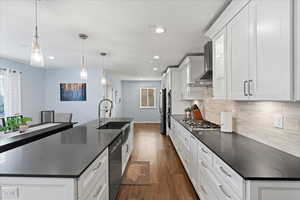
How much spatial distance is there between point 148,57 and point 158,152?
8.43ft

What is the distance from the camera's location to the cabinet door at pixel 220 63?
7.32 ft

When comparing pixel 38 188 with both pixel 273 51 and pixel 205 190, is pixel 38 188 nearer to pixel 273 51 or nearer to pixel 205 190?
pixel 205 190

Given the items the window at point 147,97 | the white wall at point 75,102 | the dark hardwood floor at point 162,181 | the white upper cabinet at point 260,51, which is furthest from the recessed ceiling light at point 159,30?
the window at point 147,97

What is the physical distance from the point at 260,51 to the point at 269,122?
0.77 meters

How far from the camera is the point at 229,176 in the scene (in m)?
1.39

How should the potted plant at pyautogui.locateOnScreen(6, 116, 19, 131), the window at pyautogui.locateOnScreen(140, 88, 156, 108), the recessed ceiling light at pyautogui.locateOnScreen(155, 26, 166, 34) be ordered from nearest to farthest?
the recessed ceiling light at pyautogui.locateOnScreen(155, 26, 166, 34) < the potted plant at pyautogui.locateOnScreen(6, 116, 19, 131) < the window at pyautogui.locateOnScreen(140, 88, 156, 108)

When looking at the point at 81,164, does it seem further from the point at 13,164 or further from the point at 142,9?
the point at 142,9

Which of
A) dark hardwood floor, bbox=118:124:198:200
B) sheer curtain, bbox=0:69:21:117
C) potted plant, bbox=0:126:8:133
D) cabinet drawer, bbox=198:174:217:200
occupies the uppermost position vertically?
sheer curtain, bbox=0:69:21:117

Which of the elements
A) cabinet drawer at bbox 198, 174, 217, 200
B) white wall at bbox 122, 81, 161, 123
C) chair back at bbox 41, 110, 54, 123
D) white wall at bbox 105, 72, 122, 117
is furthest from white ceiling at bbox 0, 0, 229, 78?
white wall at bbox 122, 81, 161, 123

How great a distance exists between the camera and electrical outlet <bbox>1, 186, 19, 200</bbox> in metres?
1.20

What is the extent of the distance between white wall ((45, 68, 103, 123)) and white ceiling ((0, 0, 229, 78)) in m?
2.61

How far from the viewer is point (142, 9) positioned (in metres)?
2.21

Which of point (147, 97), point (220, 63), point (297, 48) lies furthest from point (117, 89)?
point (297, 48)

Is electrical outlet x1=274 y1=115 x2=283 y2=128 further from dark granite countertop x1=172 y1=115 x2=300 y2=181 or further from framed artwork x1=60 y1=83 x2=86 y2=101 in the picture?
framed artwork x1=60 y1=83 x2=86 y2=101
